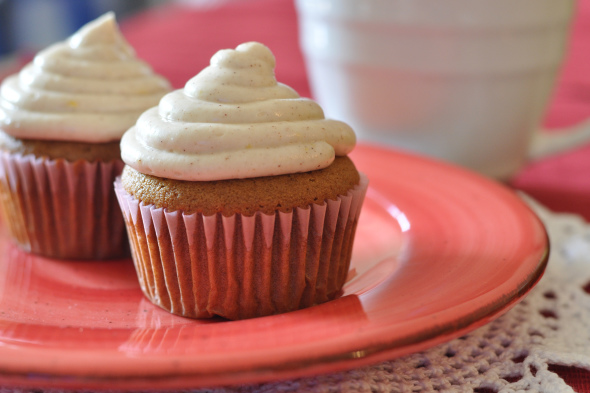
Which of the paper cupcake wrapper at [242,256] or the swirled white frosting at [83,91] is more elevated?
the swirled white frosting at [83,91]

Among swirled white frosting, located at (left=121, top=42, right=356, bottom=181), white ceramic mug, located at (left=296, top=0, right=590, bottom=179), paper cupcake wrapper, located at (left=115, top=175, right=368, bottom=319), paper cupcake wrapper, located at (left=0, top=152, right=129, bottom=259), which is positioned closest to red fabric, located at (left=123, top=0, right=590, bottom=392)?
white ceramic mug, located at (left=296, top=0, right=590, bottom=179)

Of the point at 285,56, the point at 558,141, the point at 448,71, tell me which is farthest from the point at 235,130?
the point at 285,56

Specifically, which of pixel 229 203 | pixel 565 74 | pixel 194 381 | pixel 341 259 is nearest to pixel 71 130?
pixel 229 203

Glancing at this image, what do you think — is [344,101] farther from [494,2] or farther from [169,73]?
[169,73]

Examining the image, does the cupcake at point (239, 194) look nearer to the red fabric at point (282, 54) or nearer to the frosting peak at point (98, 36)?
the frosting peak at point (98, 36)

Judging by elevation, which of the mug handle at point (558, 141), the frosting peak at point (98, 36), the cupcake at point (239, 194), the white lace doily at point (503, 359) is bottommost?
the white lace doily at point (503, 359)

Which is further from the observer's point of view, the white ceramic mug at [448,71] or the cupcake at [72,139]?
the white ceramic mug at [448,71]

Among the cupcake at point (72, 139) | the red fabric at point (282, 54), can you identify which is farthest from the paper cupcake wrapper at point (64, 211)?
the red fabric at point (282, 54)

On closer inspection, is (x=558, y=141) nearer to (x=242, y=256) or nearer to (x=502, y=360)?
(x=502, y=360)
